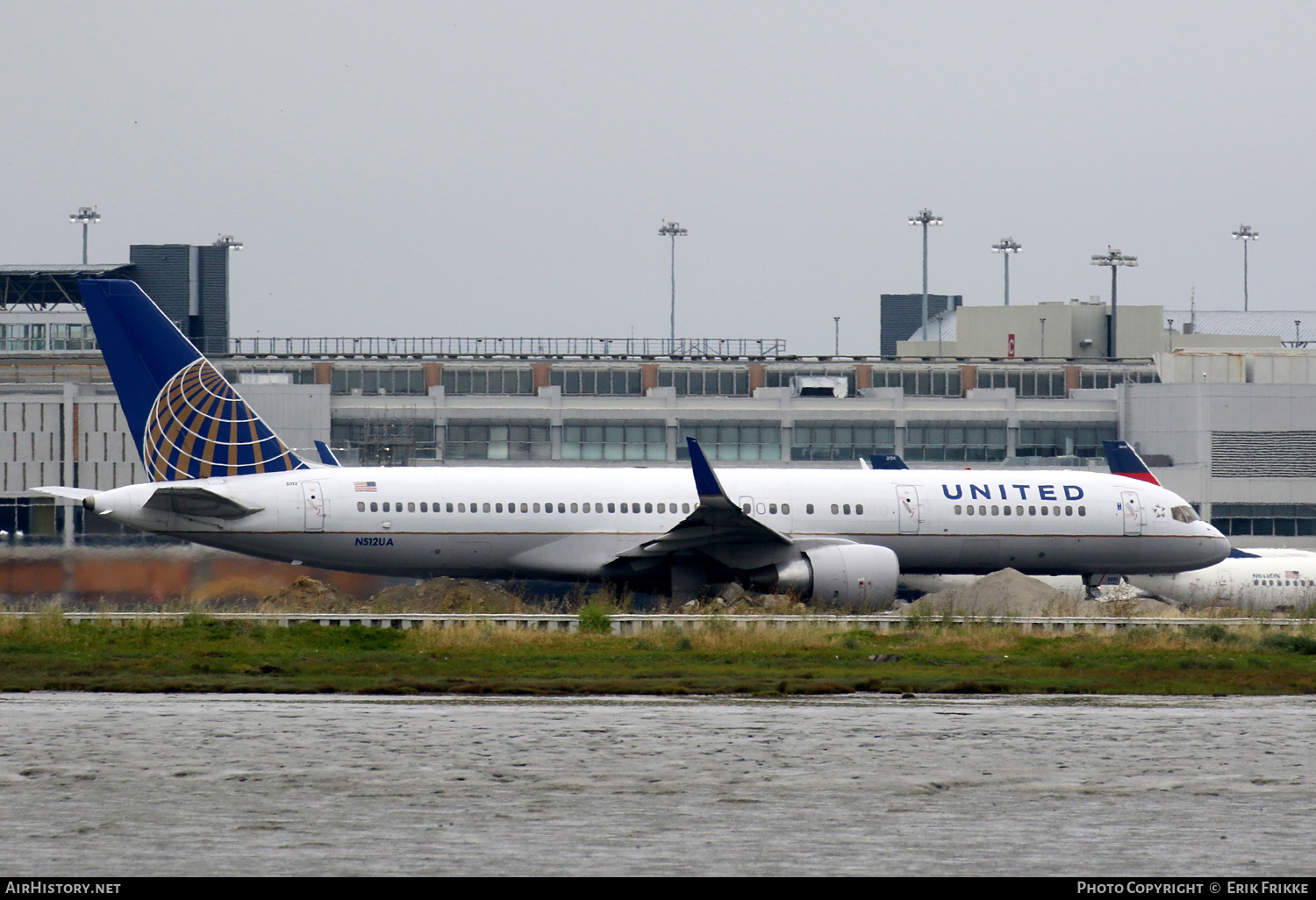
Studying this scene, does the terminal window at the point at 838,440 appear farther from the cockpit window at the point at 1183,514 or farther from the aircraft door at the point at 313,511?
the aircraft door at the point at 313,511

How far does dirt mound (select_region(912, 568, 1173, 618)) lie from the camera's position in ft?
119

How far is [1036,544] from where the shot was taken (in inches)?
1532

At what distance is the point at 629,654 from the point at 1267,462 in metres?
46.7

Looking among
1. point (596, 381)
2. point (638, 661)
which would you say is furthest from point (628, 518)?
point (596, 381)

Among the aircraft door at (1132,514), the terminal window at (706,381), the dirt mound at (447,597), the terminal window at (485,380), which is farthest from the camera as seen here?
the terminal window at (706,381)

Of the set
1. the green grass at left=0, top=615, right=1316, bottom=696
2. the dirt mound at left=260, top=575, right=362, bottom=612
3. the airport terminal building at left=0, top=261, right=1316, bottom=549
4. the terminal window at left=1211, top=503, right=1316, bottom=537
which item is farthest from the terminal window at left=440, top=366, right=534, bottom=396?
the green grass at left=0, top=615, right=1316, bottom=696

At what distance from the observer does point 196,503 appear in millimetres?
33875

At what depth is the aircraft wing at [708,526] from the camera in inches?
1353

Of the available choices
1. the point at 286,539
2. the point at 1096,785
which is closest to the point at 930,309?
the point at 286,539

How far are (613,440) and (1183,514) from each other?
29.7m

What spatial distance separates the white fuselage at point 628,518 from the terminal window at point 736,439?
1043 inches

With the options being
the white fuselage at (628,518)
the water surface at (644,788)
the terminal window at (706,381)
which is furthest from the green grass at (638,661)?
the terminal window at (706,381)

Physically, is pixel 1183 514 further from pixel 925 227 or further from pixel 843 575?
pixel 925 227

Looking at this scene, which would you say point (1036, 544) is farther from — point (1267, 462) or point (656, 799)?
point (1267, 462)
